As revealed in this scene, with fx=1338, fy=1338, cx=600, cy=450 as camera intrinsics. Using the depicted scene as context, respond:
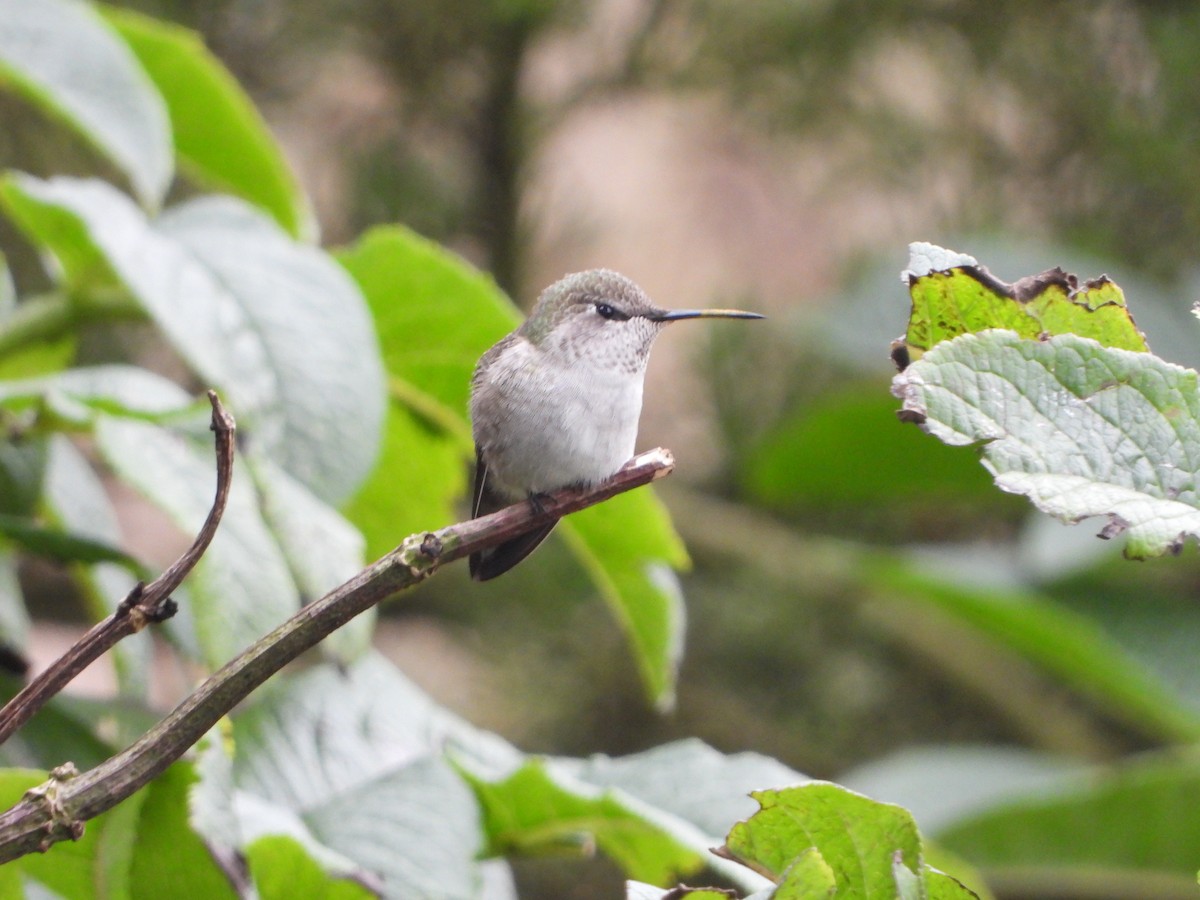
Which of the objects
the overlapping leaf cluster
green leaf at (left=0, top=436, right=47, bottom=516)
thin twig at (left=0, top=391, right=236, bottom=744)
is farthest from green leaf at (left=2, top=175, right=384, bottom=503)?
thin twig at (left=0, top=391, right=236, bottom=744)

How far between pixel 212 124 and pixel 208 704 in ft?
5.14

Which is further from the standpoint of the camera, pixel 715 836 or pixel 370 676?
pixel 370 676

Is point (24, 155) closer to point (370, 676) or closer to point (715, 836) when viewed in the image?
point (370, 676)

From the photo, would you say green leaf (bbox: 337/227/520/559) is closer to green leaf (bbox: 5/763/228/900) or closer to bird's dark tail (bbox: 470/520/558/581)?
bird's dark tail (bbox: 470/520/558/581)

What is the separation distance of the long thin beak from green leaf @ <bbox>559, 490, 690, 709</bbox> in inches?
11.7

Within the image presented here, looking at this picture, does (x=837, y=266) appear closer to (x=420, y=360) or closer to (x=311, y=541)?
(x=420, y=360)

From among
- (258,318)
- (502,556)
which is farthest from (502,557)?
(258,318)

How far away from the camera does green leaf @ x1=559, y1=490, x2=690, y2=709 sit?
167 cm

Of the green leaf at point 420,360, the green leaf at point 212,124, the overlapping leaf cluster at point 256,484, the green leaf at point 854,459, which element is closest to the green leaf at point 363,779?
the overlapping leaf cluster at point 256,484

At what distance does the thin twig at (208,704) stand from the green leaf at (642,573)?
84 cm

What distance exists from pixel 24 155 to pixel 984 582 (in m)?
2.47

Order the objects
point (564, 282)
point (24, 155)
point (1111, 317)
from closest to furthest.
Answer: point (1111, 317) < point (564, 282) < point (24, 155)

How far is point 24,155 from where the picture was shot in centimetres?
309

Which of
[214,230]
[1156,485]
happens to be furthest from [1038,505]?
[214,230]
